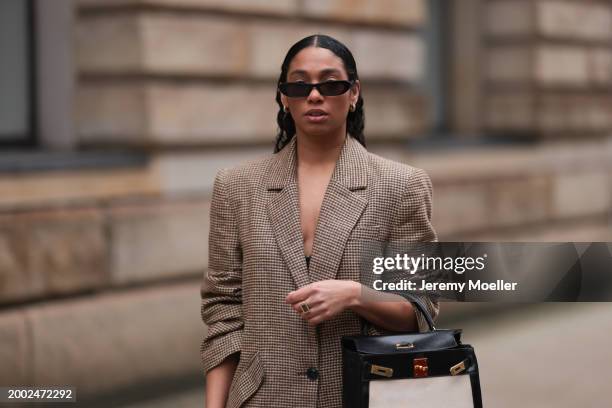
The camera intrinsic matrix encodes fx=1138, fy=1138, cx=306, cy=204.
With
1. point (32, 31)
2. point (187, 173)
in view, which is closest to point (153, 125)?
point (187, 173)

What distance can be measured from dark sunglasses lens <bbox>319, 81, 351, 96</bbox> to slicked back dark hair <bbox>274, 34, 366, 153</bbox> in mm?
56

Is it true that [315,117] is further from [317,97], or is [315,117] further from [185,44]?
[185,44]

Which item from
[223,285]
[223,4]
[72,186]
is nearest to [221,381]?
[223,285]

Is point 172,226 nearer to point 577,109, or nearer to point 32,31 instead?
point 32,31

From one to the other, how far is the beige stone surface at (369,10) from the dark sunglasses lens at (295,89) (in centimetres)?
579

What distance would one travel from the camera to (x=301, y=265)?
2.98m

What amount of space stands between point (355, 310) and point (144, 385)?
15.9 feet

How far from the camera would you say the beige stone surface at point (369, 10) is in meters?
8.86

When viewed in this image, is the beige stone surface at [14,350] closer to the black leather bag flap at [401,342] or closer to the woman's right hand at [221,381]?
the woman's right hand at [221,381]

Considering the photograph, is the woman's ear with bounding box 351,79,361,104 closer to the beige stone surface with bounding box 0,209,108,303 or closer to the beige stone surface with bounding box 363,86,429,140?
the beige stone surface with bounding box 0,209,108,303

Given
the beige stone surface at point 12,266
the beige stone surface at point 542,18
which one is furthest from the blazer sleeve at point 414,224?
the beige stone surface at point 542,18

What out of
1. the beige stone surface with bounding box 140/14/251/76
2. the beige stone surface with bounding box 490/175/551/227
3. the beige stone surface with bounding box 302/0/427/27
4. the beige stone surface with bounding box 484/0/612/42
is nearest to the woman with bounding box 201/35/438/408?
the beige stone surface with bounding box 140/14/251/76

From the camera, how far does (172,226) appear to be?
25.4 feet

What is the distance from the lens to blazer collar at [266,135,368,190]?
121 inches
